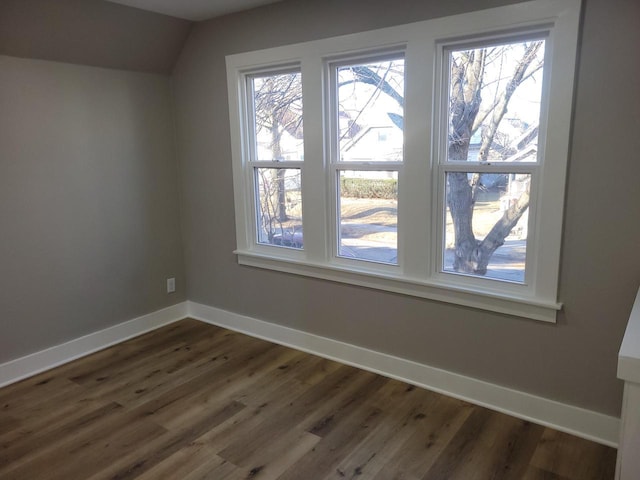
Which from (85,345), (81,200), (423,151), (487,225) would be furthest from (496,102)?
(85,345)

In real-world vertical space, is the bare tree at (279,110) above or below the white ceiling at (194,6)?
below

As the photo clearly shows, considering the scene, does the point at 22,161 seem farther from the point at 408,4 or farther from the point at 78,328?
the point at 408,4

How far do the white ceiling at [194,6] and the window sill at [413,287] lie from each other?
1669 millimetres

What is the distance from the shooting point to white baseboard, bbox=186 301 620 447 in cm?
233

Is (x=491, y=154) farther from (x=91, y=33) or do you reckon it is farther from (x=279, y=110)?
(x=91, y=33)

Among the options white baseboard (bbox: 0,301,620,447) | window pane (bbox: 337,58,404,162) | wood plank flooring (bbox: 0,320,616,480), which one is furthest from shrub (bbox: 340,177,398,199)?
wood plank flooring (bbox: 0,320,616,480)

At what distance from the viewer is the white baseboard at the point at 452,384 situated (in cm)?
233

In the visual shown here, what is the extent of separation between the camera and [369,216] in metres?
2.96

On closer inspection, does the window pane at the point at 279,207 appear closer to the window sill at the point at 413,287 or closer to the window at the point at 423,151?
the window at the point at 423,151

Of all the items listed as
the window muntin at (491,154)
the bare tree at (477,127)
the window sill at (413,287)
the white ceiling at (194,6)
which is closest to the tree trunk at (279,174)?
the window sill at (413,287)

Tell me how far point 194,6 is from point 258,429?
101 inches

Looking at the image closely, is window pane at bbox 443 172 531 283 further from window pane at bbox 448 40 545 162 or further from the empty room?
window pane at bbox 448 40 545 162

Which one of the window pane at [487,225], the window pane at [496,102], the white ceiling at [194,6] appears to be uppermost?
the white ceiling at [194,6]

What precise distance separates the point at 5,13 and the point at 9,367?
2.09 m
